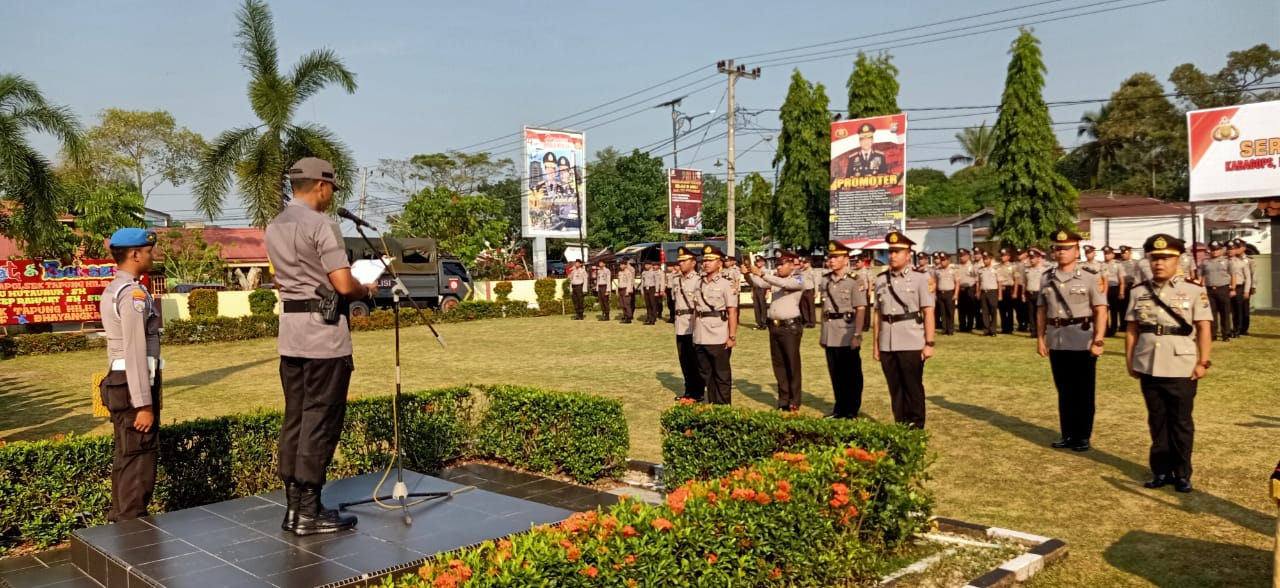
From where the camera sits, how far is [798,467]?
4324 millimetres

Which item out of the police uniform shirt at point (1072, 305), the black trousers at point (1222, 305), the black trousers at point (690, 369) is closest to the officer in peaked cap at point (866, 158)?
the black trousers at point (1222, 305)

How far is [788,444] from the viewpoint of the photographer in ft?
17.5

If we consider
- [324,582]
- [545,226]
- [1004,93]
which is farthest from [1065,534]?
[545,226]

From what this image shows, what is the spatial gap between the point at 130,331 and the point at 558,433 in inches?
115

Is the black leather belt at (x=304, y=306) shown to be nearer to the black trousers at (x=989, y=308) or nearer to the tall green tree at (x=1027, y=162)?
the black trousers at (x=989, y=308)

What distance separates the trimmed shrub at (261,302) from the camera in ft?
73.3

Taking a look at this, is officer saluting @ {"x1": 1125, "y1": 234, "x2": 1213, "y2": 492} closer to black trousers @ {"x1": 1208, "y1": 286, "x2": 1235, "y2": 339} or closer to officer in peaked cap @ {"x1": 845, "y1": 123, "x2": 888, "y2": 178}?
black trousers @ {"x1": 1208, "y1": 286, "x2": 1235, "y2": 339}

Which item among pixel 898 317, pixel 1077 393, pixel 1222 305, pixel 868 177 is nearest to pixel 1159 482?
pixel 1077 393

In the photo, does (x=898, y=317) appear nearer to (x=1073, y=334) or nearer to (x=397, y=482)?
(x=1073, y=334)

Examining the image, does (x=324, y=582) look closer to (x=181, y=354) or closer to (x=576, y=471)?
(x=576, y=471)

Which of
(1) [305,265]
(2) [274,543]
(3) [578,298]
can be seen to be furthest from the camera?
(3) [578,298]

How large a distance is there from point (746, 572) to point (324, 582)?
1.83 metres

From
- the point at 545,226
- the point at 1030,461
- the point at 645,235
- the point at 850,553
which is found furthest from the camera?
the point at 645,235

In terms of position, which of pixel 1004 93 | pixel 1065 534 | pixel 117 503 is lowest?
A: pixel 1065 534
